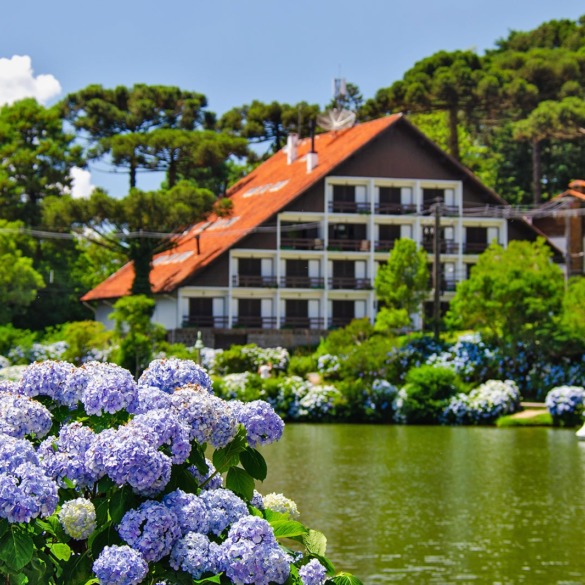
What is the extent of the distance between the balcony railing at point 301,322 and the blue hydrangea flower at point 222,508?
Result: 198 ft

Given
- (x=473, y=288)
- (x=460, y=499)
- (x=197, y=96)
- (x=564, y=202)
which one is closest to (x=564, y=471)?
A: (x=460, y=499)

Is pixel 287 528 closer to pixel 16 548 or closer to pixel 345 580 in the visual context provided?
pixel 345 580

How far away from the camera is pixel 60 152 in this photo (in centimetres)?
7462

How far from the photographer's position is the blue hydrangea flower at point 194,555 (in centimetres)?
630

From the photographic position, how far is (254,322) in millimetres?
66562

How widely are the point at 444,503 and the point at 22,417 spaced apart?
16.8 metres

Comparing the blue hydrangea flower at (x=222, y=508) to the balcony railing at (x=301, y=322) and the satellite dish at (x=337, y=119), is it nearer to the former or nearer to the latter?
the balcony railing at (x=301, y=322)

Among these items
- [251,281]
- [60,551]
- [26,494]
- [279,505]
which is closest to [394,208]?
[251,281]

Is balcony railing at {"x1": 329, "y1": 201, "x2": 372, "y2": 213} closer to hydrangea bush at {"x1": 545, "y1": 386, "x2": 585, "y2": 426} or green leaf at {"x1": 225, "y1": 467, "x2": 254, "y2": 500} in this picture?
hydrangea bush at {"x1": 545, "y1": 386, "x2": 585, "y2": 426}

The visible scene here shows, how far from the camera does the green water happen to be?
1705cm

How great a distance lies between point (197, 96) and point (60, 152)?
36.8 feet

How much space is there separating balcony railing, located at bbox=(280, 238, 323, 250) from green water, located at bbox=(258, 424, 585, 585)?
29840 mm

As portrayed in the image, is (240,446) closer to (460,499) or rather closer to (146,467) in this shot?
(146,467)

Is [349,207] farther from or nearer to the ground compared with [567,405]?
farther from the ground
